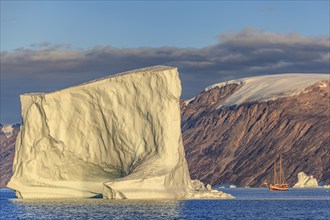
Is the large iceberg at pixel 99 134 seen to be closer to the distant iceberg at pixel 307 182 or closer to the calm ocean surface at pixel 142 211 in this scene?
the calm ocean surface at pixel 142 211

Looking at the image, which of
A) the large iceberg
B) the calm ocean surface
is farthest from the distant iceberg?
the calm ocean surface

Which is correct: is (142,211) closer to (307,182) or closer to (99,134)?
(99,134)

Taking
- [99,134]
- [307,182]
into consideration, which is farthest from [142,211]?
[307,182]

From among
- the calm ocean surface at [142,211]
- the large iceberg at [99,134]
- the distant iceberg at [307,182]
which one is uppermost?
the large iceberg at [99,134]

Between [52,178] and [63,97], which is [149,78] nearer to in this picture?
[63,97]

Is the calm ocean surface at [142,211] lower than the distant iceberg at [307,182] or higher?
higher

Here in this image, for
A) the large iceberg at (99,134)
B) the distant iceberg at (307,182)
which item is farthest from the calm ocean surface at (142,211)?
the distant iceberg at (307,182)

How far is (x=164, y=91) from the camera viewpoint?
282 feet

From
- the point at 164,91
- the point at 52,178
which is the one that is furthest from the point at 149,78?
the point at 52,178

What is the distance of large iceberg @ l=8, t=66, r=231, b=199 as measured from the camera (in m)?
85.5

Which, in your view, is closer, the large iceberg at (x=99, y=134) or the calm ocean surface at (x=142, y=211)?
the calm ocean surface at (x=142, y=211)

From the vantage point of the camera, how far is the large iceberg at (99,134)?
8550 cm

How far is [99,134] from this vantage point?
88.2 metres

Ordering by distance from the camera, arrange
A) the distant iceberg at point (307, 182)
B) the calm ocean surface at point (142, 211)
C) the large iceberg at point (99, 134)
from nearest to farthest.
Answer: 1. the calm ocean surface at point (142, 211)
2. the large iceberg at point (99, 134)
3. the distant iceberg at point (307, 182)
